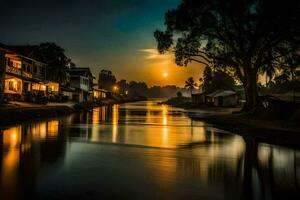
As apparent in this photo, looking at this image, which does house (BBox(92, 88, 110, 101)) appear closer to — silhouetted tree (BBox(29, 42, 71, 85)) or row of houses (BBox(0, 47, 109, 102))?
row of houses (BBox(0, 47, 109, 102))

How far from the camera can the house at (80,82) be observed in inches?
3403

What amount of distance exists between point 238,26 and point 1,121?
1004 inches

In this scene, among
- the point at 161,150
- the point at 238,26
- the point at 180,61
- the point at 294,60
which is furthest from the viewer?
the point at 180,61

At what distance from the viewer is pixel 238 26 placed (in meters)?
34.0

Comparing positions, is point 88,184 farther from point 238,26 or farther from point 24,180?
point 238,26

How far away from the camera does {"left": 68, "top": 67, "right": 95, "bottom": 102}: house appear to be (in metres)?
86.4

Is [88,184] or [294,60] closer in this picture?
[88,184]

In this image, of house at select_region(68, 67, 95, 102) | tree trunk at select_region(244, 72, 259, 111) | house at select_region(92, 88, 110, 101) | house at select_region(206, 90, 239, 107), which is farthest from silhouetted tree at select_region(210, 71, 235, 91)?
tree trunk at select_region(244, 72, 259, 111)

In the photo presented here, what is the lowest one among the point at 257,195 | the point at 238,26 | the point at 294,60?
the point at 257,195

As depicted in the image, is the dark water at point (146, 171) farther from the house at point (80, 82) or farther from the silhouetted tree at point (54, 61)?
the house at point (80, 82)

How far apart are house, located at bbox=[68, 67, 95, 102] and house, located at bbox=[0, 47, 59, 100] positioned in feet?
74.6

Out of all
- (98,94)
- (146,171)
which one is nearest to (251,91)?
(146,171)

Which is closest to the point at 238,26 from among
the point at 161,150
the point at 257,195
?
the point at 161,150

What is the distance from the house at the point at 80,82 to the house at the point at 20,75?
22.7 metres
